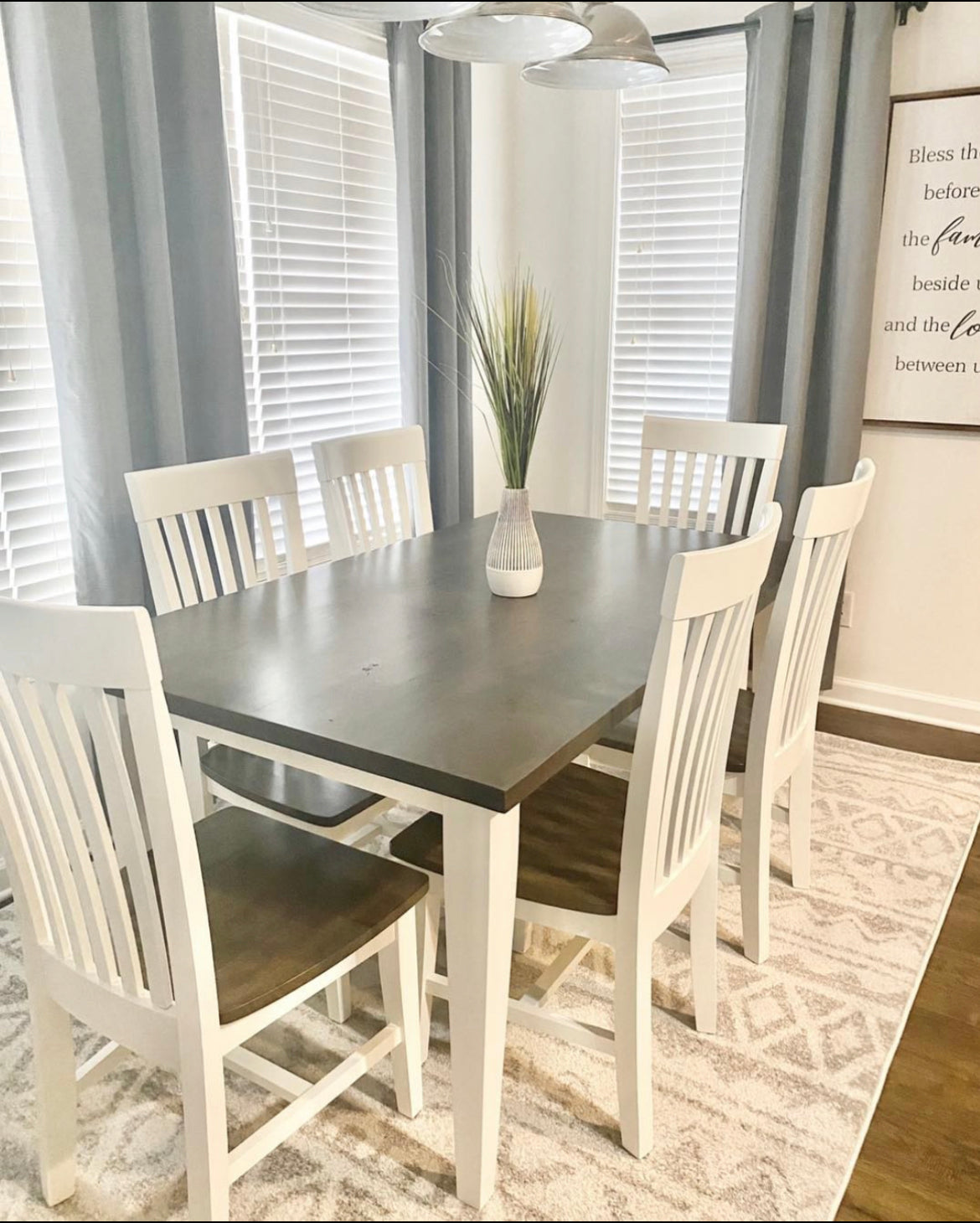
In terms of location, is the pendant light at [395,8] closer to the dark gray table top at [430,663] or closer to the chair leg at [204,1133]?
the chair leg at [204,1133]

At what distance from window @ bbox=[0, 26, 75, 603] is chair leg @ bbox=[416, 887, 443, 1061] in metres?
1.16

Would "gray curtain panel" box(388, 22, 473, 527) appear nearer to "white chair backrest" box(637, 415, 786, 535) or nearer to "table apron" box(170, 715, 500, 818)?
"white chair backrest" box(637, 415, 786, 535)

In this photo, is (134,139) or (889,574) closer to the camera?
(134,139)

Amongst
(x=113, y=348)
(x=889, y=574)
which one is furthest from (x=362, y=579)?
(x=889, y=574)

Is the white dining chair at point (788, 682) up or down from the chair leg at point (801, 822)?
up

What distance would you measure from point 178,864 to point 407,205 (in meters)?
1.82

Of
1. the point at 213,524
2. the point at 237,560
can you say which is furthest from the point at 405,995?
the point at 237,560

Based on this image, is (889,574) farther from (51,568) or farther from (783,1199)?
(783,1199)

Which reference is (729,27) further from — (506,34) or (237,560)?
(237,560)

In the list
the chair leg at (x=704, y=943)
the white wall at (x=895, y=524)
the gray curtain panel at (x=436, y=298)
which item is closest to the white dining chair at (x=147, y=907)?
the chair leg at (x=704, y=943)

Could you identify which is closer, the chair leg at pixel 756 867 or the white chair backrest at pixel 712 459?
the chair leg at pixel 756 867

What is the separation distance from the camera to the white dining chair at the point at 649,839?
133cm

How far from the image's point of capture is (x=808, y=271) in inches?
102

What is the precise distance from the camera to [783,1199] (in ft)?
1.61
